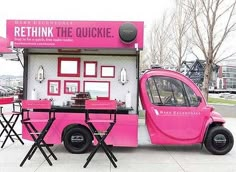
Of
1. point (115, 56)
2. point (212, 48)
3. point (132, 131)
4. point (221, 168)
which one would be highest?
point (212, 48)

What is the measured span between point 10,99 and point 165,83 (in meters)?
3.70

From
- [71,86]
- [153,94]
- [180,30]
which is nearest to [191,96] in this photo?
[153,94]

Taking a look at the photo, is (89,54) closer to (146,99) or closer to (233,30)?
(146,99)

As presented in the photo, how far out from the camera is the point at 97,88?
870 cm

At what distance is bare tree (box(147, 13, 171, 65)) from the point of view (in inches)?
1045

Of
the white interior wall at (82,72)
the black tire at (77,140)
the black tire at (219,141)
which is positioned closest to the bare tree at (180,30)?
the white interior wall at (82,72)

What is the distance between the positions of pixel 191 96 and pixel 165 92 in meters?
0.60

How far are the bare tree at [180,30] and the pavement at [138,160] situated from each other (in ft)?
42.4

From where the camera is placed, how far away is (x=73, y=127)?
7.81 m

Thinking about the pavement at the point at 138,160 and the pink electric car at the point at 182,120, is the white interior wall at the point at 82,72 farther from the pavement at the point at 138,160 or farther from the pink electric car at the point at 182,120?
the pavement at the point at 138,160

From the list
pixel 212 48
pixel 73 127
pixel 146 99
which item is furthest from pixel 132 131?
pixel 212 48

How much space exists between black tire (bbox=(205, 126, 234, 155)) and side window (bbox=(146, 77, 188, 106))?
34.5 inches

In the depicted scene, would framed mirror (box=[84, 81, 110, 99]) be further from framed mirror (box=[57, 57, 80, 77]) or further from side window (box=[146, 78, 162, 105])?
side window (box=[146, 78, 162, 105])

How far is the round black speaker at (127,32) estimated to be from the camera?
7625mm
